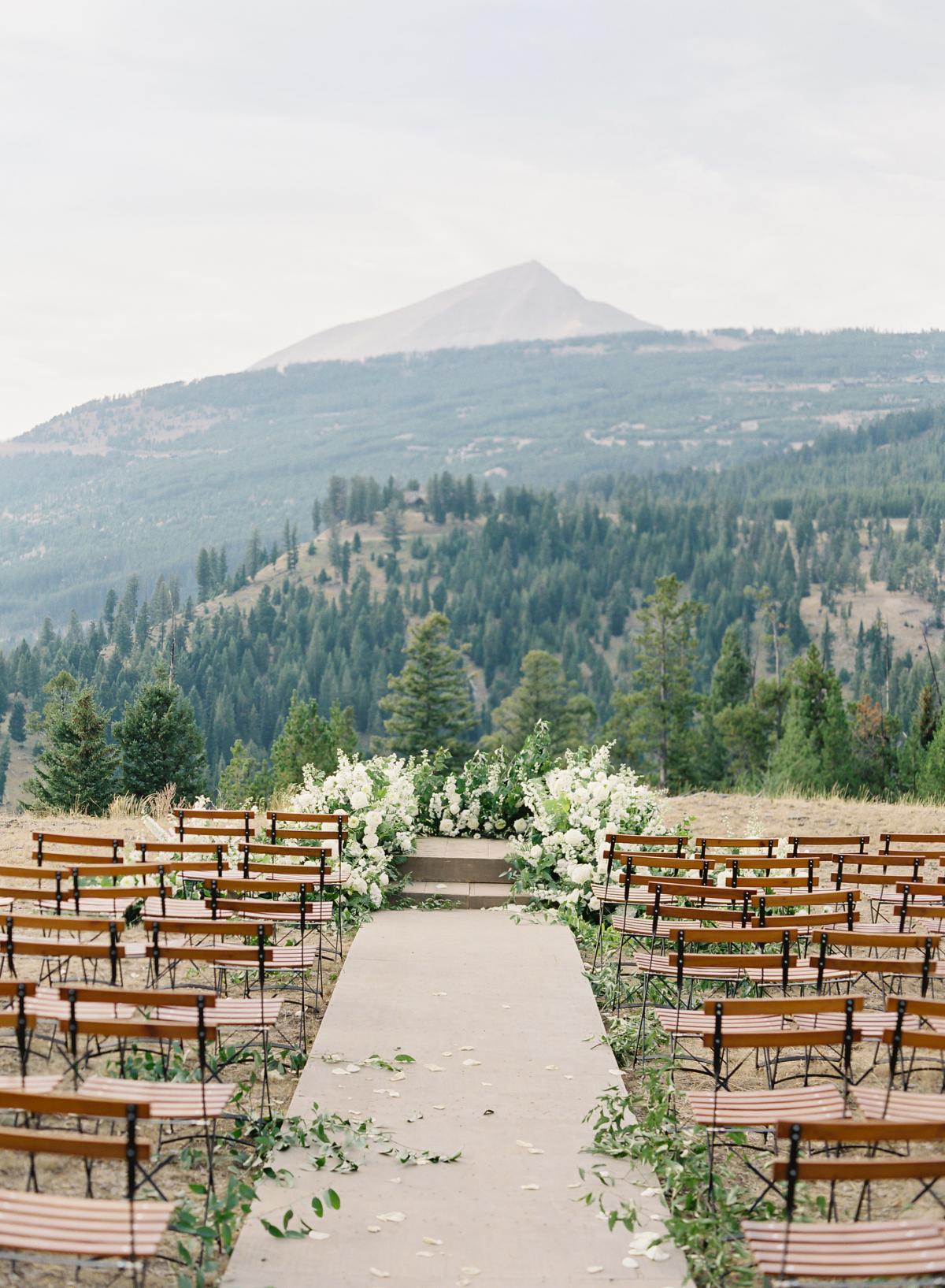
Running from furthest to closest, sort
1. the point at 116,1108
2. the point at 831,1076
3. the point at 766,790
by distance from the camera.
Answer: the point at 766,790 → the point at 831,1076 → the point at 116,1108

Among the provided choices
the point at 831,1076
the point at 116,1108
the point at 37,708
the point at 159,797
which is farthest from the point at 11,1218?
the point at 37,708

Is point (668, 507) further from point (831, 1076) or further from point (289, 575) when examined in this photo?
point (831, 1076)

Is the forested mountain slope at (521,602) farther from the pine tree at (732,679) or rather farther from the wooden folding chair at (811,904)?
the wooden folding chair at (811,904)

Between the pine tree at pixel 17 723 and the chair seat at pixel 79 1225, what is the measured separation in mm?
136133

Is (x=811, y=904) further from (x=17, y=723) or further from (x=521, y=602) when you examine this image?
(x=521, y=602)

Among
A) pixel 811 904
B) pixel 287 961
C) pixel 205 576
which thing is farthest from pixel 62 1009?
pixel 205 576

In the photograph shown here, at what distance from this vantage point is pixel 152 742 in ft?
168

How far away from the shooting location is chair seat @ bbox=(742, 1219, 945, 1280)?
3.90m

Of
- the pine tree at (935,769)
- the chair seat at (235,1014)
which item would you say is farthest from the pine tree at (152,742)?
the chair seat at (235,1014)

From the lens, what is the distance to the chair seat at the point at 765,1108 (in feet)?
16.6

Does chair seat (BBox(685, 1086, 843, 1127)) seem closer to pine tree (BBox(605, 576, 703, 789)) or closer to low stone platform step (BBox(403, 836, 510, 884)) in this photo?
low stone platform step (BBox(403, 836, 510, 884))

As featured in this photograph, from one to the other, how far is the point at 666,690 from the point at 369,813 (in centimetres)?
7084

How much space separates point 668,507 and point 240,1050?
183 meters

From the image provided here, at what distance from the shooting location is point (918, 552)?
163875mm
